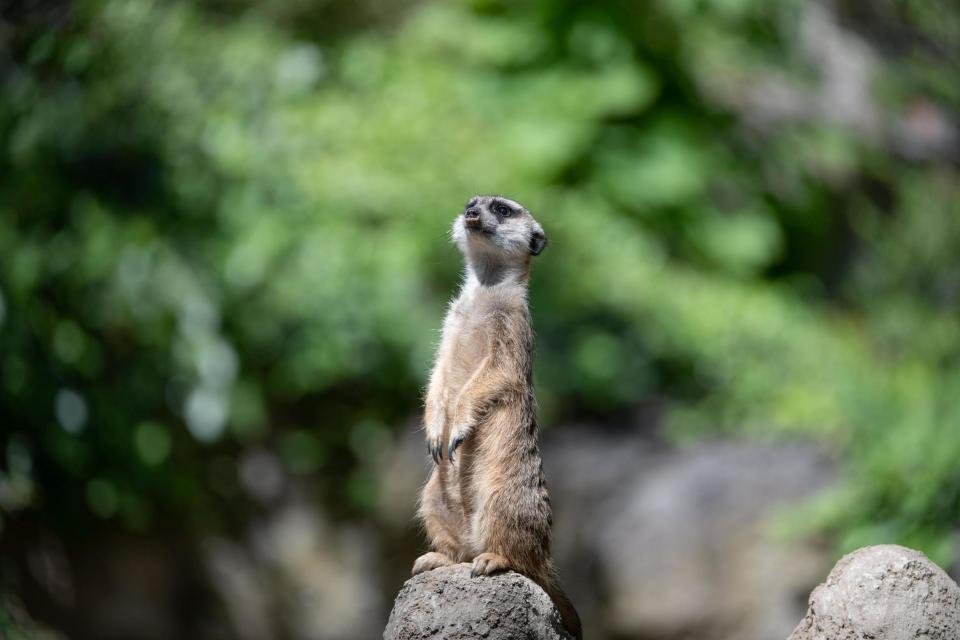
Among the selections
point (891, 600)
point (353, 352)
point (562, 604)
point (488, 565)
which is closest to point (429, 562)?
point (488, 565)

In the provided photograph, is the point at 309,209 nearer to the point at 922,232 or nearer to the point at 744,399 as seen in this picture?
the point at 744,399

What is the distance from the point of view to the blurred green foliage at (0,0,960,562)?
5848 millimetres

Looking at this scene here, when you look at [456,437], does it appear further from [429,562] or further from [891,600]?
[891,600]

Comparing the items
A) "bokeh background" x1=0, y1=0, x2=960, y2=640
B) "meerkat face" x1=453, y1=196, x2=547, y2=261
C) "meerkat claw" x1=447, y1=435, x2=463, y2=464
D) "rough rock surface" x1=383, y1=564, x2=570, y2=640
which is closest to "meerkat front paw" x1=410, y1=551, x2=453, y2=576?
"rough rock surface" x1=383, y1=564, x2=570, y2=640

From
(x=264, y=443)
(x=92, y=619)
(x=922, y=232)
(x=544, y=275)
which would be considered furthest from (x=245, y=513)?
(x=922, y=232)

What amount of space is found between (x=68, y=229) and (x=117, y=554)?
1759 millimetres

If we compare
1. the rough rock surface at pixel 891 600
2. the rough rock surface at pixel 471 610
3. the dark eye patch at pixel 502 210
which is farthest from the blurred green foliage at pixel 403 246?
the rough rock surface at pixel 471 610

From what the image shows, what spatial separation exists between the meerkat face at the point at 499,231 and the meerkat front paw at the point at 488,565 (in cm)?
90

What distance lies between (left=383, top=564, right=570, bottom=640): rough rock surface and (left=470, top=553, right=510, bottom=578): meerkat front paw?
0.02m

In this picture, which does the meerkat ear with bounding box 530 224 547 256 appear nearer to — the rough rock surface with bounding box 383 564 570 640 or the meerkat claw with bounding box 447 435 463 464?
the meerkat claw with bounding box 447 435 463 464

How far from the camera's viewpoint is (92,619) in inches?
251

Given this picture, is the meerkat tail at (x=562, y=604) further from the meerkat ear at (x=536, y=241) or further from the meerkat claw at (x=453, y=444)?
the meerkat ear at (x=536, y=241)

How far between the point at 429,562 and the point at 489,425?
380 millimetres

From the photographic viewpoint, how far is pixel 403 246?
6.75 meters
